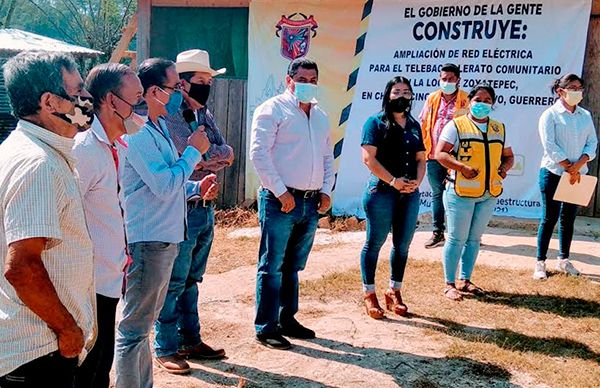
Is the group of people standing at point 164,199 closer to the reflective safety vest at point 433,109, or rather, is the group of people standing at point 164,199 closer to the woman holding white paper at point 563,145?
the woman holding white paper at point 563,145

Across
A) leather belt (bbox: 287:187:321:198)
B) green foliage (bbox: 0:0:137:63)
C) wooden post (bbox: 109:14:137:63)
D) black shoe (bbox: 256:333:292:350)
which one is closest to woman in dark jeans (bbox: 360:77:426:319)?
leather belt (bbox: 287:187:321:198)

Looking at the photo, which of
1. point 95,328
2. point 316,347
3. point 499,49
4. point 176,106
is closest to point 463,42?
point 499,49

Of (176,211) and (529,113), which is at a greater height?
(529,113)

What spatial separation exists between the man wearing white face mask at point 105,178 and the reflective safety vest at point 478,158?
3.37 metres

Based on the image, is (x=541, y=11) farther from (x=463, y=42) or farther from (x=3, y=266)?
(x=3, y=266)

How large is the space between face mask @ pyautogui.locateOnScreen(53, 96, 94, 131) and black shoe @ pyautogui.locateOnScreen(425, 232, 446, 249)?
5.68 m

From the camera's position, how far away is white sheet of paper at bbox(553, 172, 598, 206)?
20.2 feet

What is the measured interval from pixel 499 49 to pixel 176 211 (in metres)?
6.13

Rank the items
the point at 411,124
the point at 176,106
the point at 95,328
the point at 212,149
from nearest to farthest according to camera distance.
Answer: the point at 95,328
the point at 176,106
the point at 212,149
the point at 411,124

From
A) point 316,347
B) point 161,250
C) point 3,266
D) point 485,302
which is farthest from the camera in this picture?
point 485,302

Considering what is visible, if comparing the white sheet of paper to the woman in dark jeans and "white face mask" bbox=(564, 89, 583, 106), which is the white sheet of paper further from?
the woman in dark jeans

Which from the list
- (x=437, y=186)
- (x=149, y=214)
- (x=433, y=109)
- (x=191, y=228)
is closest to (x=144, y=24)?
(x=433, y=109)

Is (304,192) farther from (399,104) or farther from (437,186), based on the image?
(437,186)

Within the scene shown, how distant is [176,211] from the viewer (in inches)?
141
